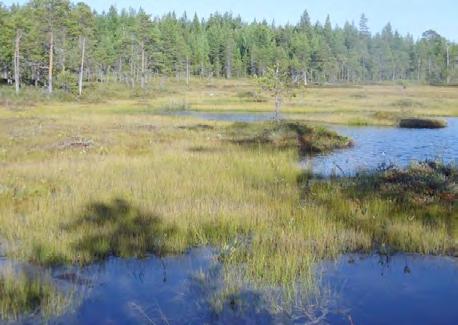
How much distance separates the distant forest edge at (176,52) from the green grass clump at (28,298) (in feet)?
190

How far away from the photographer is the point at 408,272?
926 centimetres

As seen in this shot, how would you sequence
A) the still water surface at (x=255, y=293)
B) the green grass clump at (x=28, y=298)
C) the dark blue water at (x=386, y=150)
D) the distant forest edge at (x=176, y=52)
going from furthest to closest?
the distant forest edge at (x=176, y=52), the dark blue water at (x=386, y=150), the still water surface at (x=255, y=293), the green grass clump at (x=28, y=298)

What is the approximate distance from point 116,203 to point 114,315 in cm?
571

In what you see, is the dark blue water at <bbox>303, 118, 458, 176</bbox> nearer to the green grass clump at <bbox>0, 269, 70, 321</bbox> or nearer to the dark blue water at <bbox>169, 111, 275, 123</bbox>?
the dark blue water at <bbox>169, 111, 275, 123</bbox>

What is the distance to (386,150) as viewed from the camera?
28.2 metres

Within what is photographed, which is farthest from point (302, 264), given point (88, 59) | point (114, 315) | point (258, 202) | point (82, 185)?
point (88, 59)

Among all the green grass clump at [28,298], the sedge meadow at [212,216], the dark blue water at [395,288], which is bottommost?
the dark blue water at [395,288]

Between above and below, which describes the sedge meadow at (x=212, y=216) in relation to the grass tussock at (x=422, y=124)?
below

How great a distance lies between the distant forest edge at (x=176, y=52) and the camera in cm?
7162

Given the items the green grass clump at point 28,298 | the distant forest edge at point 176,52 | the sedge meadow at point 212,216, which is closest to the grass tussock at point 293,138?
the sedge meadow at point 212,216

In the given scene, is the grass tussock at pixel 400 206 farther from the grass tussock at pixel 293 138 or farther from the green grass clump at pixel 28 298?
the grass tussock at pixel 293 138

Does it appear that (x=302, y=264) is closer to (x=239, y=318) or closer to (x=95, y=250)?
(x=239, y=318)

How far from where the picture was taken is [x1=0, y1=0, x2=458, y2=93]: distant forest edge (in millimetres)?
71625

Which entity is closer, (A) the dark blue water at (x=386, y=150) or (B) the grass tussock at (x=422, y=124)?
(A) the dark blue water at (x=386, y=150)
